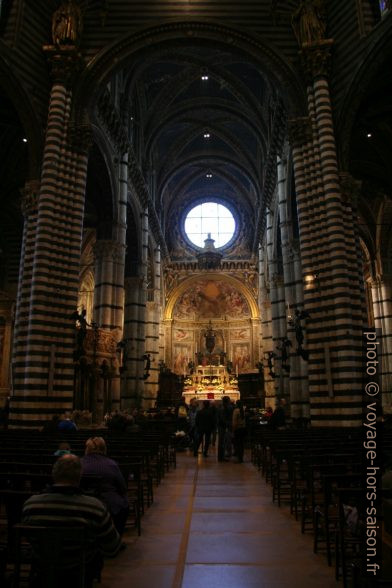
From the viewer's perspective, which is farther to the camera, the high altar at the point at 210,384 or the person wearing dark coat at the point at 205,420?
the high altar at the point at 210,384

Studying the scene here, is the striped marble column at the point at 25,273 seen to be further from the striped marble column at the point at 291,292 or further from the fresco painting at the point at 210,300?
the fresco painting at the point at 210,300

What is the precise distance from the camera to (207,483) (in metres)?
9.58

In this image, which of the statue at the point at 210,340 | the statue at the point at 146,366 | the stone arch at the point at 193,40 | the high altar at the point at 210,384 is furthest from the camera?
the statue at the point at 210,340

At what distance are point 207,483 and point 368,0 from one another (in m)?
17.7

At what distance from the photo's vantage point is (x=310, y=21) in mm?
17188

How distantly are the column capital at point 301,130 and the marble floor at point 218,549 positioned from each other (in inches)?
510

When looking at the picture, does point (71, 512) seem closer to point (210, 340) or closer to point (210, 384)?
→ point (210, 384)

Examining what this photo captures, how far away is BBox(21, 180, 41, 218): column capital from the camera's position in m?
16.2

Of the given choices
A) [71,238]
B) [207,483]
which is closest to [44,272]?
[71,238]

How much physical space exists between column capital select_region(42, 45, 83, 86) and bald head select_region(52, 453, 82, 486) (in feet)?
55.0

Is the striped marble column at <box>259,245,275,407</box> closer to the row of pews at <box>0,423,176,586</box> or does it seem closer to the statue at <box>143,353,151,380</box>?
the statue at <box>143,353,151,380</box>

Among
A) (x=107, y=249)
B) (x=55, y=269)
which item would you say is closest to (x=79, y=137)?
(x=55, y=269)

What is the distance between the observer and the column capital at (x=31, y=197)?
1617 centimetres

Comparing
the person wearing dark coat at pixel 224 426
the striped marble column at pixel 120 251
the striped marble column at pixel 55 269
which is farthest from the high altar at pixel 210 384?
the striped marble column at pixel 55 269
